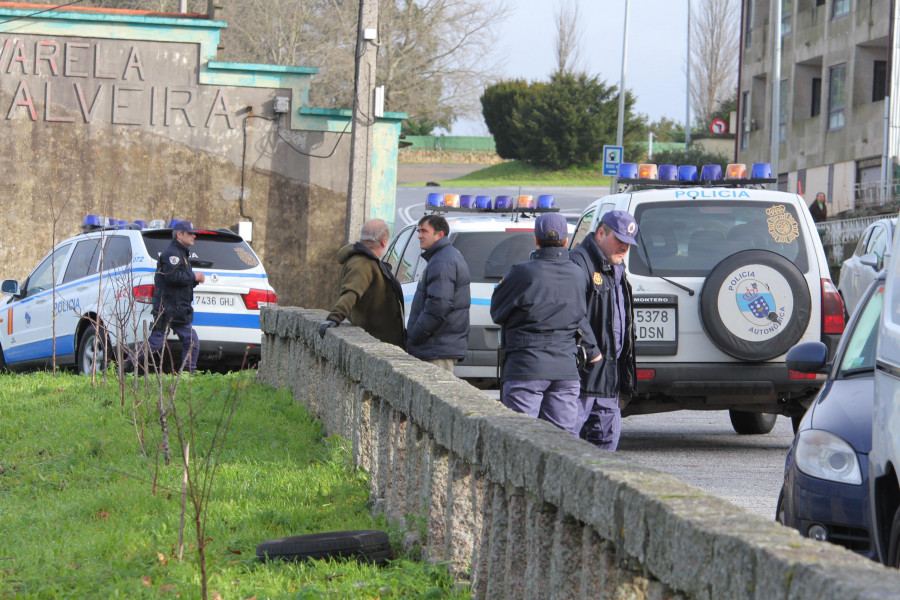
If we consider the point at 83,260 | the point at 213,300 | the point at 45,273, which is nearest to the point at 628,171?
the point at 213,300

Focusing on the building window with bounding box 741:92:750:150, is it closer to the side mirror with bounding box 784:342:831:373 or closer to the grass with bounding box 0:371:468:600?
the grass with bounding box 0:371:468:600

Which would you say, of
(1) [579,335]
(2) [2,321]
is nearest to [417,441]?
(1) [579,335]

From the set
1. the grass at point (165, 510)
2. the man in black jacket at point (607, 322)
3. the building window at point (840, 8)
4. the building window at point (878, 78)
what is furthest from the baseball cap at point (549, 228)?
the building window at point (840, 8)

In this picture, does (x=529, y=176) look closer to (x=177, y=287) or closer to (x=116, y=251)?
(x=116, y=251)

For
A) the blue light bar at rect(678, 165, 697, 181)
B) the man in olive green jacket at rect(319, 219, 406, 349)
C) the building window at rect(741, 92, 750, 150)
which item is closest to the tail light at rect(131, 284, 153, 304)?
the man in olive green jacket at rect(319, 219, 406, 349)

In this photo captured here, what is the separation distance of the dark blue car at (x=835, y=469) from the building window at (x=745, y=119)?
42541mm

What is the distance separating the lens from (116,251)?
13.8 m

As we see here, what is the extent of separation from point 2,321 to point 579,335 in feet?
35.3

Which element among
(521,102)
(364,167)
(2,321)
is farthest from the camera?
(521,102)

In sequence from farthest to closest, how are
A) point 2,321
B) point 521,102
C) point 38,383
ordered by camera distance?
1. point 521,102
2. point 2,321
3. point 38,383

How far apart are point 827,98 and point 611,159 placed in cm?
1708

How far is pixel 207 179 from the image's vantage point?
21.0m

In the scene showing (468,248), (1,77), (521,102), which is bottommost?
(468,248)

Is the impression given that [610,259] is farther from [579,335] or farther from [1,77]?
[1,77]
